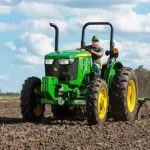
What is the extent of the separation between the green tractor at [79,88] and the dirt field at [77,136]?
0.52m

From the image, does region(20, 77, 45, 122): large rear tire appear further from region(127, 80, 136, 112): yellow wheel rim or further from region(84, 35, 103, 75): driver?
region(127, 80, 136, 112): yellow wheel rim

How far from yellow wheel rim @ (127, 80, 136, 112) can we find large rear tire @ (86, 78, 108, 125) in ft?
4.71

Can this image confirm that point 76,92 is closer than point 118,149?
No

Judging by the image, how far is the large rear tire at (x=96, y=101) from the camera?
1166 centimetres

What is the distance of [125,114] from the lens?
42.8 feet

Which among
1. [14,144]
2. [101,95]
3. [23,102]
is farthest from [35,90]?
[14,144]

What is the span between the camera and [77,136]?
9.95m

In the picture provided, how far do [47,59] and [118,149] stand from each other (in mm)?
4717

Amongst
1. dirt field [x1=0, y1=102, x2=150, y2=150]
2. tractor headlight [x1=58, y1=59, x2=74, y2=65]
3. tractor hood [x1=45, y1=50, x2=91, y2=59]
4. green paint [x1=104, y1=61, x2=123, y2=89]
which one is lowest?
dirt field [x1=0, y1=102, x2=150, y2=150]

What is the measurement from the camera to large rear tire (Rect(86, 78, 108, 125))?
11.7 metres

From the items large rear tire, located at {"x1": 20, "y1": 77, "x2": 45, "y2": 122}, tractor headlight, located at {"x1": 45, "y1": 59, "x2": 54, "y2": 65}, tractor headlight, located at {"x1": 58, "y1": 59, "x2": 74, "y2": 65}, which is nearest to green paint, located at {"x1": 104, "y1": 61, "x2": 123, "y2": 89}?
tractor headlight, located at {"x1": 58, "y1": 59, "x2": 74, "y2": 65}

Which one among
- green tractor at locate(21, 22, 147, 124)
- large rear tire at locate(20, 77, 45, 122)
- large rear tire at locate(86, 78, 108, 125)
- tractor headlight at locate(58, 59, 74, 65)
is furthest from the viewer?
large rear tire at locate(20, 77, 45, 122)

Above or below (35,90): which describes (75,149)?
below

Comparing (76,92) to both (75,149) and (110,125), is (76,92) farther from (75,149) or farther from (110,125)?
(75,149)
